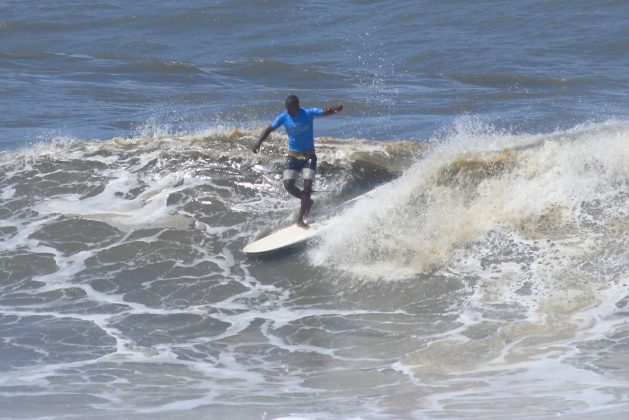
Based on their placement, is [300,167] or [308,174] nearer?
[308,174]

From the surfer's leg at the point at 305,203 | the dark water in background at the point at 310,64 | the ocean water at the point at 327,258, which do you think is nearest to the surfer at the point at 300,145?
the surfer's leg at the point at 305,203

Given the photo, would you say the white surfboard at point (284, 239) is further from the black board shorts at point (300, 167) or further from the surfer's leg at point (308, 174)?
the black board shorts at point (300, 167)

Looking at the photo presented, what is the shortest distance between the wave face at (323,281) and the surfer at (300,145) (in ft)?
1.78

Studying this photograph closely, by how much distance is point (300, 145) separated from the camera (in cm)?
976

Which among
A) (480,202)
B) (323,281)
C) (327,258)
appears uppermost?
(480,202)

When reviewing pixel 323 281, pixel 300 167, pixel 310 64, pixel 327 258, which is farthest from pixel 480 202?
pixel 310 64

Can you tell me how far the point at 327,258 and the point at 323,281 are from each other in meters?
0.41

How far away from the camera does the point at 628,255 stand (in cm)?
906

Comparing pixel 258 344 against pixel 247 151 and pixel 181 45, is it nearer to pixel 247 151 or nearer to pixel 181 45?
pixel 247 151

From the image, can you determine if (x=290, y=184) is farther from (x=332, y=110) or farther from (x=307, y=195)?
(x=332, y=110)

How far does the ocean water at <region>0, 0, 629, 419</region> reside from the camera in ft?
22.3

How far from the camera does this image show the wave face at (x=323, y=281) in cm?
673

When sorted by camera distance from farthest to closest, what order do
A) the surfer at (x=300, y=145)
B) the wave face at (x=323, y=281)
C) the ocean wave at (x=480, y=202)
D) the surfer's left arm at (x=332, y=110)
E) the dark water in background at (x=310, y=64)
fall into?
1. the dark water in background at (x=310, y=64)
2. the surfer at (x=300, y=145)
3. the ocean wave at (x=480, y=202)
4. the surfer's left arm at (x=332, y=110)
5. the wave face at (x=323, y=281)

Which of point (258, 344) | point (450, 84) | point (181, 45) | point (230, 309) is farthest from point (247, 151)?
point (181, 45)
